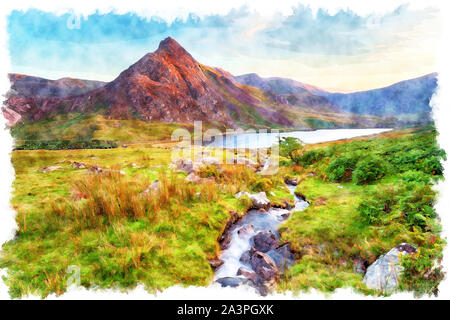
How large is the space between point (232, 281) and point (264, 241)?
1.99 meters

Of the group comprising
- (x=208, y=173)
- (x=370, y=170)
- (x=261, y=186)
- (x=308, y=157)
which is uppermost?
(x=308, y=157)

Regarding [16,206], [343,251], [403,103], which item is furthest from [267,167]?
[16,206]

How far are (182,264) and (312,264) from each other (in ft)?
10.2

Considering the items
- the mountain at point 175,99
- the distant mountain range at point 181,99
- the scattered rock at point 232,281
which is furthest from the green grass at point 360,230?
the mountain at point 175,99

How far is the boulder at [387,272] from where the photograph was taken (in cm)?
326

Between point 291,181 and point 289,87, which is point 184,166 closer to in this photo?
point 291,181

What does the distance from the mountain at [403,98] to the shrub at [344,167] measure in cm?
293

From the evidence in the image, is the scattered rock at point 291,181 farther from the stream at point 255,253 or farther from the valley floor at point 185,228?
the stream at point 255,253

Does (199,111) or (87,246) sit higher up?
(199,111)

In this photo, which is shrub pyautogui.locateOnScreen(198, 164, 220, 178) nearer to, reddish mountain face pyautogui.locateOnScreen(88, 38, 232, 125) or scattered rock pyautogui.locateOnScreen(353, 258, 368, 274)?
scattered rock pyautogui.locateOnScreen(353, 258, 368, 274)

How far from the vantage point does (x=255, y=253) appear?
5035mm

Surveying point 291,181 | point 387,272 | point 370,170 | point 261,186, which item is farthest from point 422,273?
point 291,181

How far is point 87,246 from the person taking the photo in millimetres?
4191
